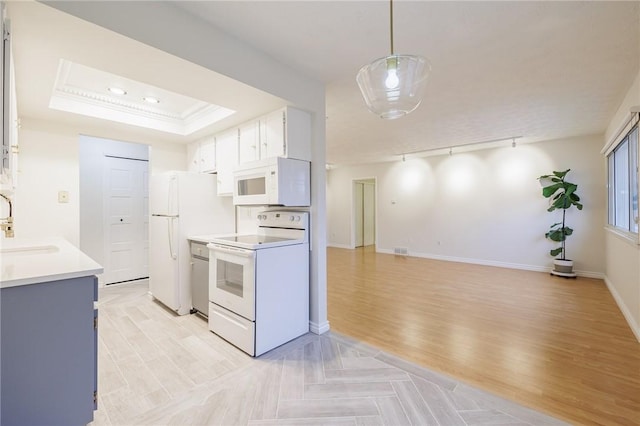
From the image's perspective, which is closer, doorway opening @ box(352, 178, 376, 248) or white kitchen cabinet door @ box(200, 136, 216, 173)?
white kitchen cabinet door @ box(200, 136, 216, 173)

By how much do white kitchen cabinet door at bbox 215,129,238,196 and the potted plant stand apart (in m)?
5.31

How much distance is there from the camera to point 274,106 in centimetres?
267

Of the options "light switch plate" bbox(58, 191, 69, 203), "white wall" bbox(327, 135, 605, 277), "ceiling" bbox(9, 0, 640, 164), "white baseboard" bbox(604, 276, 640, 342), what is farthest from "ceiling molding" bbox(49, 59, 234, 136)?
"white wall" bbox(327, 135, 605, 277)

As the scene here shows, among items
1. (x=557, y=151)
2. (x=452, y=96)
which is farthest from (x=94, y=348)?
(x=557, y=151)

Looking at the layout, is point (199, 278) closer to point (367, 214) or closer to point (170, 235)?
point (170, 235)

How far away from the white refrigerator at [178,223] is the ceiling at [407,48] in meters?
0.85

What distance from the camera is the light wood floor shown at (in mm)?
1952

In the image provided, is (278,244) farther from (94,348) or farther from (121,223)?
(121,223)

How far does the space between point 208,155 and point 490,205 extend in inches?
222

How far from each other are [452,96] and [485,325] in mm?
2556

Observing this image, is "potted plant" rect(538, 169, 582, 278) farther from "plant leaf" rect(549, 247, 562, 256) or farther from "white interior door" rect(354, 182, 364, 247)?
"white interior door" rect(354, 182, 364, 247)

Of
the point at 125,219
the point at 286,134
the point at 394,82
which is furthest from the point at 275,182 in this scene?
the point at 125,219

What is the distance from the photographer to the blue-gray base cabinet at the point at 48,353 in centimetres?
117

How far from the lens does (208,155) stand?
373 centimetres
